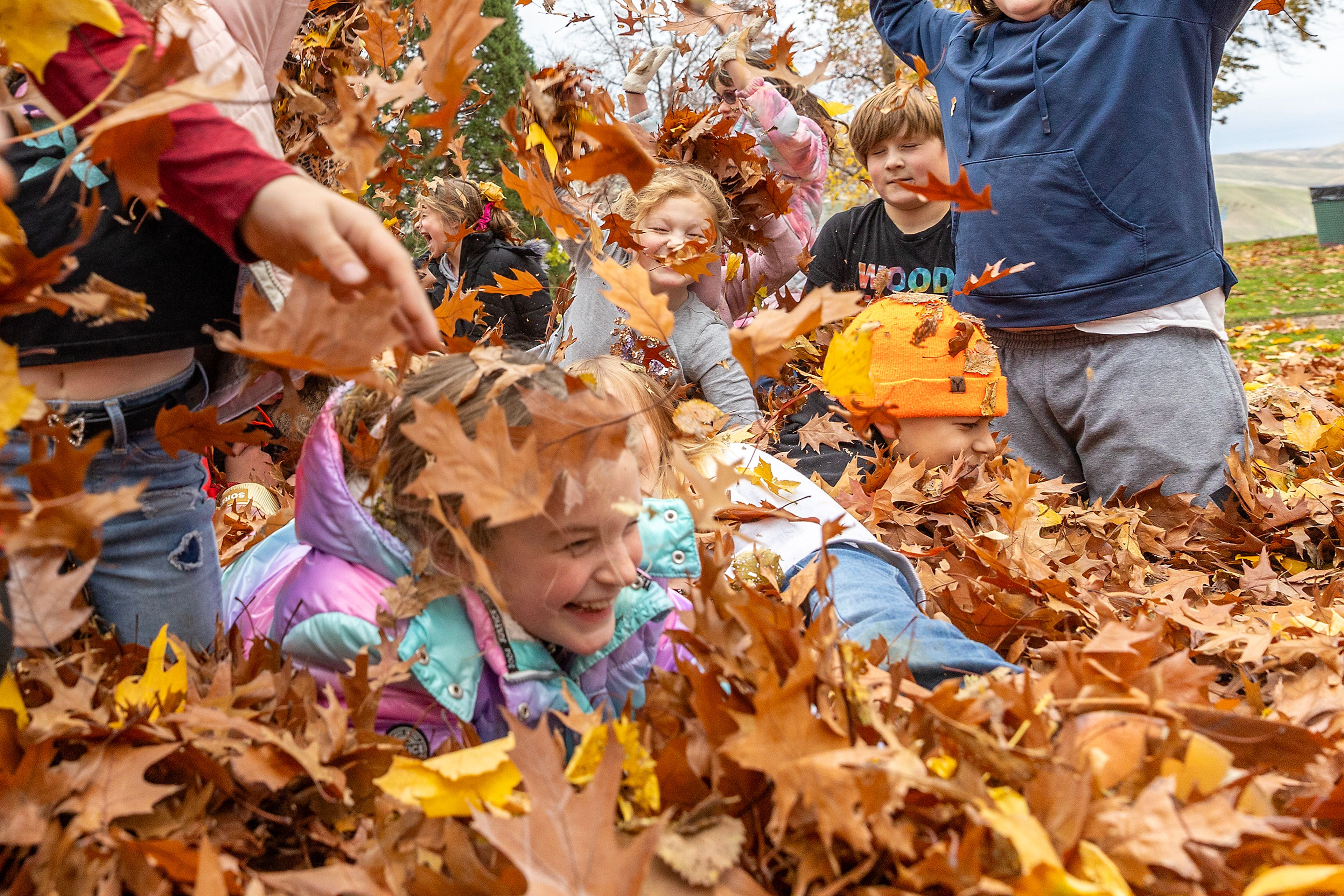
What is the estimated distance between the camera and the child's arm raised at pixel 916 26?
10.8ft

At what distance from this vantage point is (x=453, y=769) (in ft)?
3.72

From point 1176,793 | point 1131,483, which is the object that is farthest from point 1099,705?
point 1131,483

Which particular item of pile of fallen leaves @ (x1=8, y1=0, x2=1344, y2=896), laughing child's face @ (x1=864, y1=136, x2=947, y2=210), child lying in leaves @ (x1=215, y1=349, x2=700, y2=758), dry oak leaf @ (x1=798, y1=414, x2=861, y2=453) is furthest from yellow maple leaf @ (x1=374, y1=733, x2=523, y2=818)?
laughing child's face @ (x1=864, y1=136, x2=947, y2=210)

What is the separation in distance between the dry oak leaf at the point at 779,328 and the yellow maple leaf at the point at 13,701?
0.92m

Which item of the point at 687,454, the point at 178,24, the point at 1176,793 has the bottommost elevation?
the point at 687,454

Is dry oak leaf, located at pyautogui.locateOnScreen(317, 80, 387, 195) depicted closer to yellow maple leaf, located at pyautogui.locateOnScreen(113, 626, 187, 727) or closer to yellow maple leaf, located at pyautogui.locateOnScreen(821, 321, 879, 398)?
yellow maple leaf, located at pyautogui.locateOnScreen(113, 626, 187, 727)

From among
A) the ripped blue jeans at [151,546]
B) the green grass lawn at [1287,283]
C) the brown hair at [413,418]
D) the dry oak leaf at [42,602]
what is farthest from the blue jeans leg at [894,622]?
the green grass lawn at [1287,283]

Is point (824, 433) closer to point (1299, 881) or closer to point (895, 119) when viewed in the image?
point (895, 119)

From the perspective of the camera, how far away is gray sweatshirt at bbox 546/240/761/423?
11.6 feet

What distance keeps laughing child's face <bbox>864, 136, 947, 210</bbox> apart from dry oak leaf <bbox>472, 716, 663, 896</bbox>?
9.92 feet

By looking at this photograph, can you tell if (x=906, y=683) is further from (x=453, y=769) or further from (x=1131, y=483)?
(x=1131, y=483)

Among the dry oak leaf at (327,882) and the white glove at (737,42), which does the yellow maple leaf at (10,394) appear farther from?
the white glove at (737,42)

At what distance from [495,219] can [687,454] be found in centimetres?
415

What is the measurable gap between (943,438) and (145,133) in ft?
7.63
